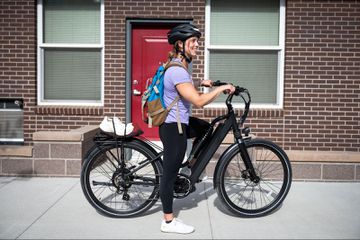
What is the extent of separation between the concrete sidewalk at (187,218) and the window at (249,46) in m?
2.29

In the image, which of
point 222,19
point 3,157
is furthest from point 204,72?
point 3,157

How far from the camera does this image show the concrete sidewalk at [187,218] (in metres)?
4.06

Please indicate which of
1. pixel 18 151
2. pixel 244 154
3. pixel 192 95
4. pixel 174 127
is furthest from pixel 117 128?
pixel 18 151

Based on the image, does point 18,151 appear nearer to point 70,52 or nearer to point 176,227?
point 70,52

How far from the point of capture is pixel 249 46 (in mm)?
7418

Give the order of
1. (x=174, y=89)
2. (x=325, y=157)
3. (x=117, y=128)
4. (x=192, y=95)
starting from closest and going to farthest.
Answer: (x=192, y=95) → (x=174, y=89) → (x=117, y=128) → (x=325, y=157)

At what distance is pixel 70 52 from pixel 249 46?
3012 mm

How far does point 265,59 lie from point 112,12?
2640mm

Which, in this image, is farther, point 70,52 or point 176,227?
point 70,52

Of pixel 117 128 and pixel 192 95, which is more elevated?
pixel 192 95

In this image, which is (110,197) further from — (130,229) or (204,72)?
(204,72)

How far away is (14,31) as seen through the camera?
7.38 m

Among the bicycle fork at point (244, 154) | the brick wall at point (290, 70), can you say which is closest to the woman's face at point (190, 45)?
the bicycle fork at point (244, 154)

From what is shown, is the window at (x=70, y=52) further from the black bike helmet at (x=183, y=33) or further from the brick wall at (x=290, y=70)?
the black bike helmet at (x=183, y=33)
